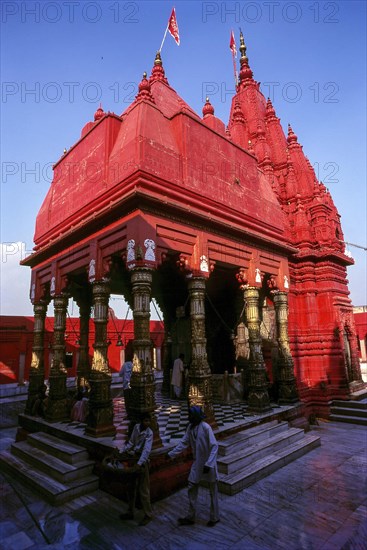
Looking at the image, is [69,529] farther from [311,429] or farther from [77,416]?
[311,429]

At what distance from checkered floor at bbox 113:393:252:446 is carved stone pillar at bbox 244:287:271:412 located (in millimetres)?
482

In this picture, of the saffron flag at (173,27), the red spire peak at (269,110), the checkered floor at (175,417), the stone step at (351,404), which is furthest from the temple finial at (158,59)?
the stone step at (351,404)

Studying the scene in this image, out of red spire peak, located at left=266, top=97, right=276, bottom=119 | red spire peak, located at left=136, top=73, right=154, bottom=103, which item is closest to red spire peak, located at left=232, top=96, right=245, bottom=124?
red spire peak, located at left=266, top=97, right=276, bottom=119

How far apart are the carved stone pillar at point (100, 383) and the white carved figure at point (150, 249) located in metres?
1.65

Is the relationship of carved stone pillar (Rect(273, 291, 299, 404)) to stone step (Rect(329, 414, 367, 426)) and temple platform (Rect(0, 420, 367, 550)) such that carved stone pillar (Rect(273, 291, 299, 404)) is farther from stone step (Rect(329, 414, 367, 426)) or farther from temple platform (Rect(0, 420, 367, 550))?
temple platform (Rect(0, 420, 367, 550))

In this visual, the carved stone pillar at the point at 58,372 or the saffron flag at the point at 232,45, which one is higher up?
the saffron flag at the point at 232,45

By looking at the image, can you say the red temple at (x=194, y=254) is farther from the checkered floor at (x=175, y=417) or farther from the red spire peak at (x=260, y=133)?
the checkered floor at (x=175, y=417)

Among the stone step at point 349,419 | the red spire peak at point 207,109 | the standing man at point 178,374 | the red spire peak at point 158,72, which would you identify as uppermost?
the red spire peak at point 158,72

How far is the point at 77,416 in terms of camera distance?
8383 millimetres

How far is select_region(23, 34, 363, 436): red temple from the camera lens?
22.4ft

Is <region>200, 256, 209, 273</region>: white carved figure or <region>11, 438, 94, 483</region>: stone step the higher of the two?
<region>200, 256, 209, 273</region>: white carved figure

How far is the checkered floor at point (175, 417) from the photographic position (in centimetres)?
683

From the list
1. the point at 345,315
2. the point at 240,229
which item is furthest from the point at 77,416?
the point at 345,315

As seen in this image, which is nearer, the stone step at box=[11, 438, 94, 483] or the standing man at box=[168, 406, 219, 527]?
the standing man at box=[168, 406, 219, 527]
